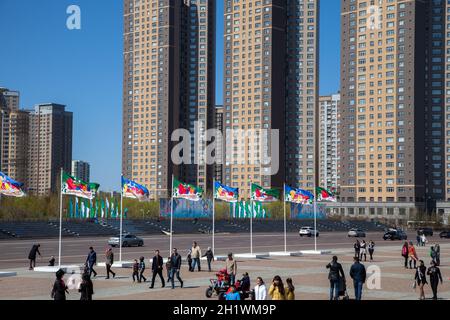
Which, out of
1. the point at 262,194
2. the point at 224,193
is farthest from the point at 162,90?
the point at 224,193

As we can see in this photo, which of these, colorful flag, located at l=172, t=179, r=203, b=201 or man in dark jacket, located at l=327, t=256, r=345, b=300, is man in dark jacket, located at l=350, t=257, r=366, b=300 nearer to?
man in dark jacket, located at l=327, t=256, r=345, b=300

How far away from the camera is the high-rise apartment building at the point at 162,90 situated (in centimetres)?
18350

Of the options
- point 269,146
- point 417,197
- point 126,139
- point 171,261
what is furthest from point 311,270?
point 126,139

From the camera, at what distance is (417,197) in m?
152

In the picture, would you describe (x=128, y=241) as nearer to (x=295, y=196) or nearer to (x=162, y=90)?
(x=295, y=196)

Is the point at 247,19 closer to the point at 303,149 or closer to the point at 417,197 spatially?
the point at 303,149

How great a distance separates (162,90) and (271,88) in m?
29.7

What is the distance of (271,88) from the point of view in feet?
577

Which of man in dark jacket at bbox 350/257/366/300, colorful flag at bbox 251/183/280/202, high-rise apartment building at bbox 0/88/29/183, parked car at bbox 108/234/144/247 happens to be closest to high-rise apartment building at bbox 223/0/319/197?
high-rise apartment building at bbox 0/88/29/183

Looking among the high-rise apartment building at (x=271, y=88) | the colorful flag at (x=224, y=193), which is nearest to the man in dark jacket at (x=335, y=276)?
the colorful flag at (x=224, y=193)

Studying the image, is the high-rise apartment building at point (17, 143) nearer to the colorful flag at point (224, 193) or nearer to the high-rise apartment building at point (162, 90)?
the high-rise apartment building at point (162, 90)

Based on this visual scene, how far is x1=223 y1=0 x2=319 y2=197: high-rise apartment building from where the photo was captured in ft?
578

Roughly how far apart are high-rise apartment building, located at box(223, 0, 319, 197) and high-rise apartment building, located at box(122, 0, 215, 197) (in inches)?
509

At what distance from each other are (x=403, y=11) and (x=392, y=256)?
112731mm
